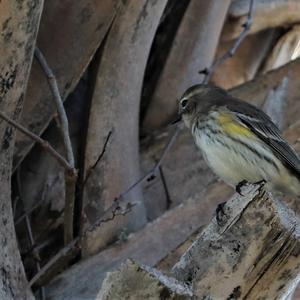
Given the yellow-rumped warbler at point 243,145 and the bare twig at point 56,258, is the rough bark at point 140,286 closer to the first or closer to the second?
the bare twig at point 56,258

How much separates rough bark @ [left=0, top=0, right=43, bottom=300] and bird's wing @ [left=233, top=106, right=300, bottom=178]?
3.30ft

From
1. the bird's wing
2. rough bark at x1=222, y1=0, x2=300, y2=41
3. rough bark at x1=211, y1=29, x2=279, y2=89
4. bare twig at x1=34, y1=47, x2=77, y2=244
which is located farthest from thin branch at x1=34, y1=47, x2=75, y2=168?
rough bark at x1=211, y1=29, x2=279, y2=89

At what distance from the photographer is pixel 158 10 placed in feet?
11.7

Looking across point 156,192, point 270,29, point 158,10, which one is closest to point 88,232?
point 156,192

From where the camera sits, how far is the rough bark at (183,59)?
404 cm

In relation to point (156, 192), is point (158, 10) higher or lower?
higher

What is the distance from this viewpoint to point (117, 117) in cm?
358

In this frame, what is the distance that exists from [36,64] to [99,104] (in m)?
0.33

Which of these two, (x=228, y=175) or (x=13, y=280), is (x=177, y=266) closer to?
(x=13, y=280)

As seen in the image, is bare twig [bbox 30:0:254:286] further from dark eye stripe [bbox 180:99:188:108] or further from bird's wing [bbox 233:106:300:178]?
bird's wing [bbox 233:106:300:178]

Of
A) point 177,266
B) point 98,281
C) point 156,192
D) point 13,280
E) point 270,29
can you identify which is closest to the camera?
point 177,266

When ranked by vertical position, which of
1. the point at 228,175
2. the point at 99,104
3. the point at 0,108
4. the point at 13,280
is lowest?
the point at 228,175

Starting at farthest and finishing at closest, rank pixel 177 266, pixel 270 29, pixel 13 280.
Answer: pixel 270 29 → pixel 13 280 → pixel 177 266

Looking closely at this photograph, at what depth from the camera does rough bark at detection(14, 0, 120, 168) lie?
131 inches
